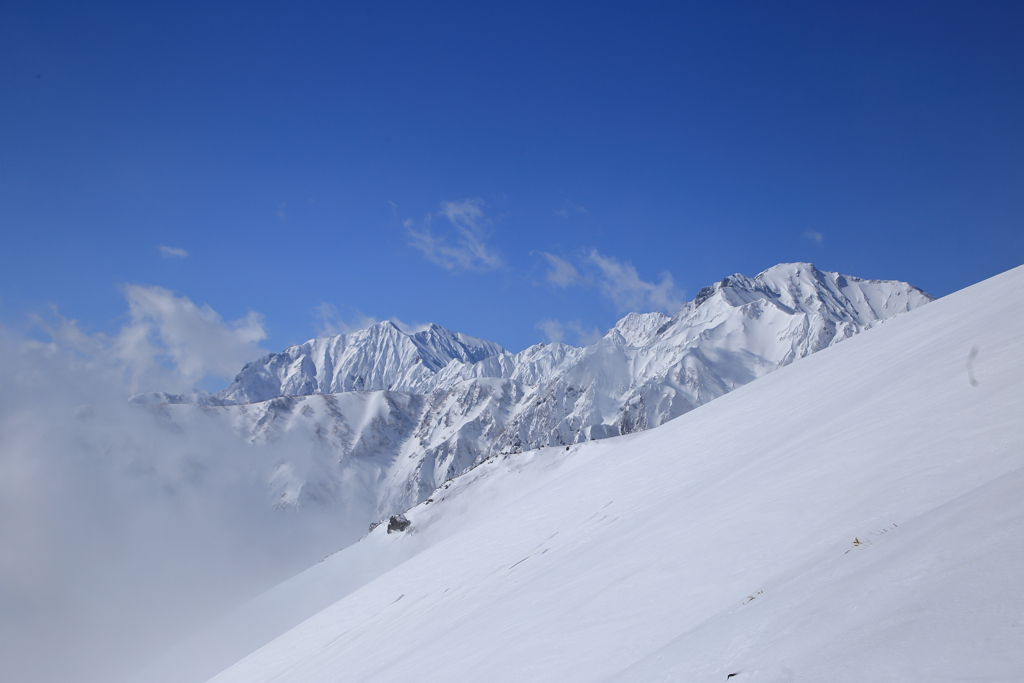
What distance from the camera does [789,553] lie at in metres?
5.82

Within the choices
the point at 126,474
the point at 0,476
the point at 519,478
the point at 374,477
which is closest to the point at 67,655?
the point at 126,474

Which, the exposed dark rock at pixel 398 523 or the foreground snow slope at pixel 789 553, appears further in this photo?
the exposed dark rock at pixel 398 523

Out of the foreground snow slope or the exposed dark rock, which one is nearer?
the foreground snow slope

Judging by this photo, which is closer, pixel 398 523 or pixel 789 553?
pixel 789 553

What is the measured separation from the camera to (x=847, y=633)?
11.2 ft

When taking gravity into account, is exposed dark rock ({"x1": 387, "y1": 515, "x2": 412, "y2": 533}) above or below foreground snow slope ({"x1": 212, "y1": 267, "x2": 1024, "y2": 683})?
above

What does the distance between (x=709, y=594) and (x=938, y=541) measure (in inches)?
103

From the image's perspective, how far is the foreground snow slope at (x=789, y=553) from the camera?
3.32 metres

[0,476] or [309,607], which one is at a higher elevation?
[0,476]

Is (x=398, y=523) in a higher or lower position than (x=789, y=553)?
higher

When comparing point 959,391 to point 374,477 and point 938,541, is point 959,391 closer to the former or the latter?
point 938,541

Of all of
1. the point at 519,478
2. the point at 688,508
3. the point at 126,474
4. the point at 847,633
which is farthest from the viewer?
the point at 126,474

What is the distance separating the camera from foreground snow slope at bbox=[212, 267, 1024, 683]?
332 centimetres

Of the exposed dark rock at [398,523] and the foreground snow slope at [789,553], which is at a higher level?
the exposed dark rock at [398,523]
